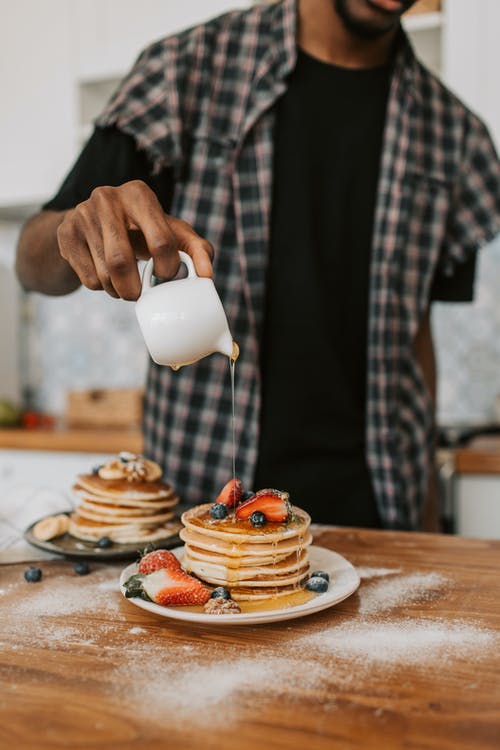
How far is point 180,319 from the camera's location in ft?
2.81

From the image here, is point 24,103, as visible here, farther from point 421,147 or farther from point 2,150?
point 421,147

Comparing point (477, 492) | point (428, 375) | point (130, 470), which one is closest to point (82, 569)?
point (130, 470)

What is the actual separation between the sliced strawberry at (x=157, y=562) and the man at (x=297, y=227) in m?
0.54

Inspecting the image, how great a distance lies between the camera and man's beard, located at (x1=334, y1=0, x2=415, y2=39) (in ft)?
4.59

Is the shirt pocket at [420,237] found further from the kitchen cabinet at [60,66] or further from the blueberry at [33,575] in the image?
the kitchen cabinet at [60,66]

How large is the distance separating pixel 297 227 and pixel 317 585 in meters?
0.83

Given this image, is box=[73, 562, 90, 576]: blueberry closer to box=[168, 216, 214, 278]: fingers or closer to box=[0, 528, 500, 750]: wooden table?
box=[0, 528, 500, 750]: wooden table

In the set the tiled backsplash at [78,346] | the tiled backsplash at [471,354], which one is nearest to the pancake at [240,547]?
the tiled backsplash at [471,354]

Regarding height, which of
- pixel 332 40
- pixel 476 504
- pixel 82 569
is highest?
pixel 332 40

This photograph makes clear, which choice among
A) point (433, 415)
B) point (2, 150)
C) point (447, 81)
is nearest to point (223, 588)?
point (433, 415)

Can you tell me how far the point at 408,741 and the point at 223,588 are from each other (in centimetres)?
32

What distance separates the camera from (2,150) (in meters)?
2.98

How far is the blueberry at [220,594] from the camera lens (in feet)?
2.76

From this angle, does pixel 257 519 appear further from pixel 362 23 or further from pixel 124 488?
pixel 362 23
